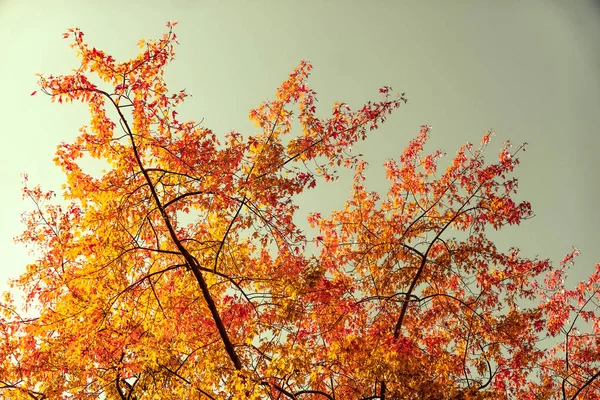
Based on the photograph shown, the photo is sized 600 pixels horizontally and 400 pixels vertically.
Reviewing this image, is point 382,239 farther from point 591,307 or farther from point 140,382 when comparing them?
point 591,307

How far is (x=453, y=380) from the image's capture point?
643 centimetres

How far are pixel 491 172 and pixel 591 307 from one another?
13.2 feet

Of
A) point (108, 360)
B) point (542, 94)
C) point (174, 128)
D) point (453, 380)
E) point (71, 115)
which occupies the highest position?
point (71, 115)

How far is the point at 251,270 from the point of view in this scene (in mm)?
7062

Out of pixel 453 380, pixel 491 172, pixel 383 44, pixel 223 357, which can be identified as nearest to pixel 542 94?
pixel 383 44

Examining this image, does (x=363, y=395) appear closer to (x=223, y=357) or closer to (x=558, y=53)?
(x=223, y=357)

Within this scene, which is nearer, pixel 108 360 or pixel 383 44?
pixel 108 360

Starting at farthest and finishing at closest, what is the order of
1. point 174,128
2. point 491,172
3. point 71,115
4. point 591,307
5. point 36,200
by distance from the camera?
point 71,115, point 591,307, point 36,200, point 491,172, point 174,128

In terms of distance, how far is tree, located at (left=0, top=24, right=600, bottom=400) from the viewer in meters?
5.52

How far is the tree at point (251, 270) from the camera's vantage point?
5516mm

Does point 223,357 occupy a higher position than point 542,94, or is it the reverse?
point 542,94

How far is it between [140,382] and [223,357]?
0.81m

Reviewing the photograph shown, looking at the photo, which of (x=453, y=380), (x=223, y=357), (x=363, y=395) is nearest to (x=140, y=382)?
(x=223, y=357)

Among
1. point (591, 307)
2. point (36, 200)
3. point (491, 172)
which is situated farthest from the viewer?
point (591, 307)
